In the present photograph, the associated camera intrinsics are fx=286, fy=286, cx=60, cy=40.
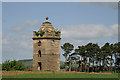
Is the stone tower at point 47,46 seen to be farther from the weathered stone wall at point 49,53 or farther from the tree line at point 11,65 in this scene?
the tree line at point 11,65

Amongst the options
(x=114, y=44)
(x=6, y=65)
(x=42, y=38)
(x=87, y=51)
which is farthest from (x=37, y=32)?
(x=114, y=44)

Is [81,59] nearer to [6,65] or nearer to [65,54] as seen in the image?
[65,54]

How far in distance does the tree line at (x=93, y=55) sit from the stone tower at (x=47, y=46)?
881 centimetres

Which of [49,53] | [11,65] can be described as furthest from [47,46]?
[11,65]

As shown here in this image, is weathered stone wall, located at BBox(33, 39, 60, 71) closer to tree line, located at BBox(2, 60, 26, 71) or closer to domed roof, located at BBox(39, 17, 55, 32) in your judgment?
domed roof, located at BBox(39, 17, 55, 32)

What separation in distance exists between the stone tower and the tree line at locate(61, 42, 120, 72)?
28.9 feet

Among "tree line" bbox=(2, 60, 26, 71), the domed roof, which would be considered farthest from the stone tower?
"tree line" bbox=(2, 60, 26, 71)

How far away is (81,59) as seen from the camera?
59219 mm

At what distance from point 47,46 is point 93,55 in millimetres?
14743

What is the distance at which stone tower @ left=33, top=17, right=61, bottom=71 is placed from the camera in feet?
152

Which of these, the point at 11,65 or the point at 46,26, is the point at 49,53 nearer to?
the point at 46,26

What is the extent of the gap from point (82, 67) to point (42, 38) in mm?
17054

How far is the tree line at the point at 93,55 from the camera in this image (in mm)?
56628

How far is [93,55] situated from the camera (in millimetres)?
57938
